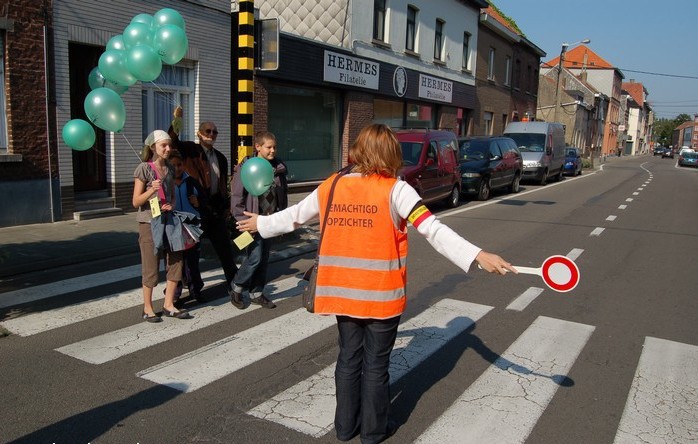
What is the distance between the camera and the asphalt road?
137 inches

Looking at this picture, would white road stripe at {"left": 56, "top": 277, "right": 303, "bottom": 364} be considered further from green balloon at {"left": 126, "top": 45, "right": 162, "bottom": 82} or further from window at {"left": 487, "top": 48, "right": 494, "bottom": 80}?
window at {"left": 487, "top": 48, "right": 494, "bottom": 80}

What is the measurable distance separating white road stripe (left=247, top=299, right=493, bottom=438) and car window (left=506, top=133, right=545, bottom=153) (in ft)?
60.7

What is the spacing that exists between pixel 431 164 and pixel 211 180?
26.0ft

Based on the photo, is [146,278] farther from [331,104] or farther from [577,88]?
[577,88]

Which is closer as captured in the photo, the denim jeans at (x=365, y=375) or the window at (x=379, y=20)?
the denim jeans at (x=365, y=375)

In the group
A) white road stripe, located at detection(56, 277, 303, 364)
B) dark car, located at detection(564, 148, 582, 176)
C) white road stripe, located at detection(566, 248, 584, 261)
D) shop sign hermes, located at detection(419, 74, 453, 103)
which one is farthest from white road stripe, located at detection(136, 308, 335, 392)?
dark car, located at detection(564, 148, 582, 176)

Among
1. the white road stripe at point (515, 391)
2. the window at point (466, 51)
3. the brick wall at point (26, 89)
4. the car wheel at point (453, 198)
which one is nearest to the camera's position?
the white road stripe at point (515, 391)

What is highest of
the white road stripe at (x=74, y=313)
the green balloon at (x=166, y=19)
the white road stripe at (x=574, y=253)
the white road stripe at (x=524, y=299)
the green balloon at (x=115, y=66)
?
the green balloon at (x=166, y=19)

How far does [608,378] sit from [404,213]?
2.36 meters

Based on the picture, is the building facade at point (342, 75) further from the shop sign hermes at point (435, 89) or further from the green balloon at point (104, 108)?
the green balloon at point (104, 108)

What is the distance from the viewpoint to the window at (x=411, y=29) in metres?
21.8

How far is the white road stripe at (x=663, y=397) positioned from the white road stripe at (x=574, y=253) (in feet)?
12.1

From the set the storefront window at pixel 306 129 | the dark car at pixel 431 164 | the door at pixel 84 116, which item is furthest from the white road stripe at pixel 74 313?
the storefront window at pixel 306 129

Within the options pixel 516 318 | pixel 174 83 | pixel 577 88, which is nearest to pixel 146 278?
pixel 516 318
